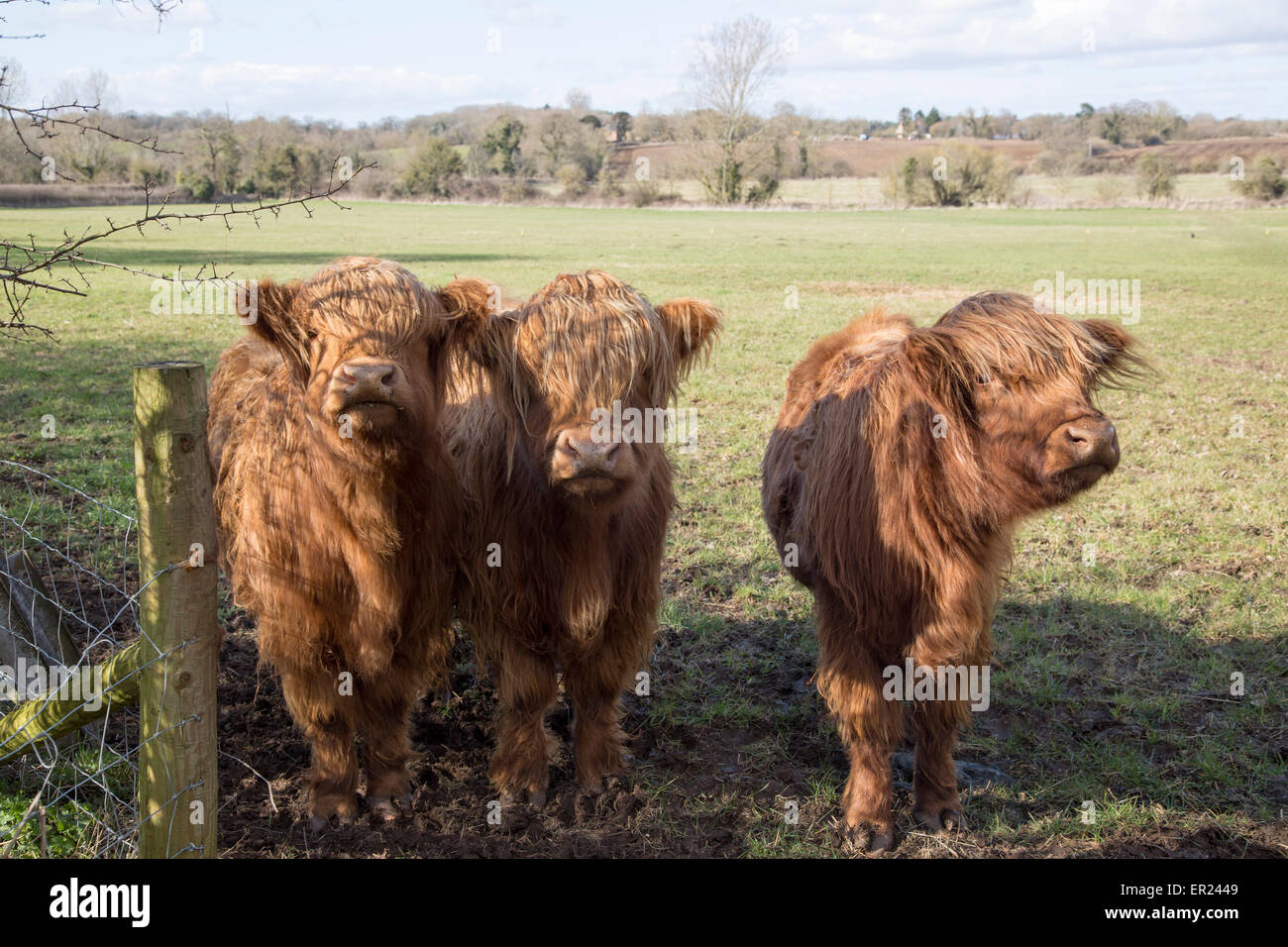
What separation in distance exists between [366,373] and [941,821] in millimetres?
2792

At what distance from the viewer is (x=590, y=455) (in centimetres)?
309

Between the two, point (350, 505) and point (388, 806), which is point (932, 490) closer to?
point (350, 505)

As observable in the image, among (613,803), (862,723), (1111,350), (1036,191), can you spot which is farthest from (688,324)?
(1036,191)

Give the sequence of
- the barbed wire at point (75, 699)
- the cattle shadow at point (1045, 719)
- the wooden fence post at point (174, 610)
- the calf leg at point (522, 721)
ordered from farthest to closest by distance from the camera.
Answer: the cattle shadow at point (1045, 719)
the calf leg at point (522, 721)
the barbed wire at point (75, 699)
the wooden fence post at point (174, 610)

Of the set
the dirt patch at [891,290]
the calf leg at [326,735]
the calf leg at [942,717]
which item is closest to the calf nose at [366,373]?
the calf leg at [326,735]

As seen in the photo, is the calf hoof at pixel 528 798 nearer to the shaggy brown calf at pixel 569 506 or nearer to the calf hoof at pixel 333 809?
the shaggy brown calf at pixel 569 506

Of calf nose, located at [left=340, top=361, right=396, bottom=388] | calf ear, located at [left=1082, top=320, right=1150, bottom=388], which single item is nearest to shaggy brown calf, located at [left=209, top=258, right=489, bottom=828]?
calf nose, located at [left=340, top=361, right=396, bottom=388]

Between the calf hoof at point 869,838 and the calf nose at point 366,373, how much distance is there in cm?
243

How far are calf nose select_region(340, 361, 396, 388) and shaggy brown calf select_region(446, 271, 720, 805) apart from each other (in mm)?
586

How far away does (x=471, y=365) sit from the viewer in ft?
11.9

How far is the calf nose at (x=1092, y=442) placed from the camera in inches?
119
